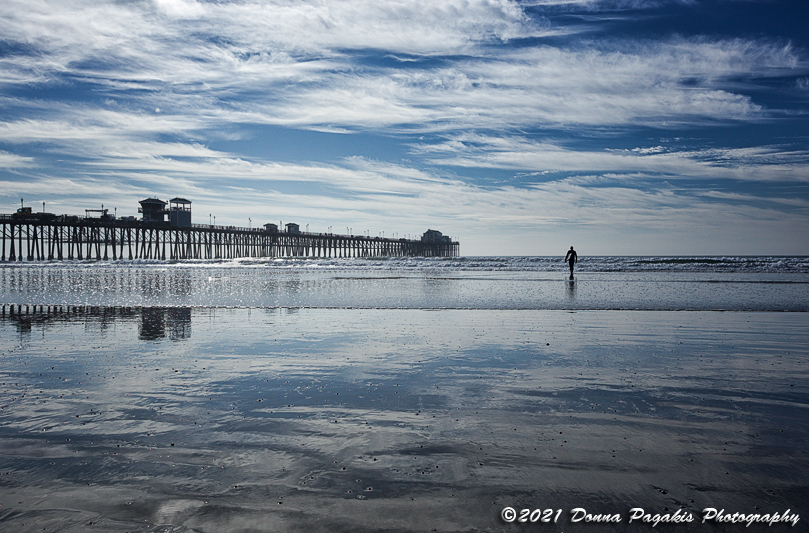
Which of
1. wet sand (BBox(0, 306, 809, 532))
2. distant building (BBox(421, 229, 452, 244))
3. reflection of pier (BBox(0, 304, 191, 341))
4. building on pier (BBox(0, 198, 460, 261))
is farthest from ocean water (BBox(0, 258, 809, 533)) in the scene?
distant building (BBox(421, 229, 452, 244))

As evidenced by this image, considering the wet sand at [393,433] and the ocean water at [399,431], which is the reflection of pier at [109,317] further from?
the wet sand at [393,433]

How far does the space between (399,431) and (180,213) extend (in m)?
97.2

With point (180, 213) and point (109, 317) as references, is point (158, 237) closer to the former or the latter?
point (180, 213)

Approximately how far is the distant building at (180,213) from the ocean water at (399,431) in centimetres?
8920

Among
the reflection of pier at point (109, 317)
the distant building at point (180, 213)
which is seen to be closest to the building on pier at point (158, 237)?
the distant building at point (180, 213)

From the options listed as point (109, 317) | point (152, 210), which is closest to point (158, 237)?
point (152, 210)

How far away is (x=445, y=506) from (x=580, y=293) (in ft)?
53.8

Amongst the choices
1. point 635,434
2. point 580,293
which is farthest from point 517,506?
point 580,293

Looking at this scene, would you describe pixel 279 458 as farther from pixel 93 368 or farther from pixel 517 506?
pixel 93 368

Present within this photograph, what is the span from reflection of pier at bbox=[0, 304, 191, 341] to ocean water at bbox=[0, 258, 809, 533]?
688 millimetres

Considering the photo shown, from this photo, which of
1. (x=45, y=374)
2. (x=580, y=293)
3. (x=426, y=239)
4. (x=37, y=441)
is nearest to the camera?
(x=37, y=441)

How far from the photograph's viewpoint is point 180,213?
91188 mm

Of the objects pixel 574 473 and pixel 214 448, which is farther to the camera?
pixel 214 448

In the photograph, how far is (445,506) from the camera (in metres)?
2.72
